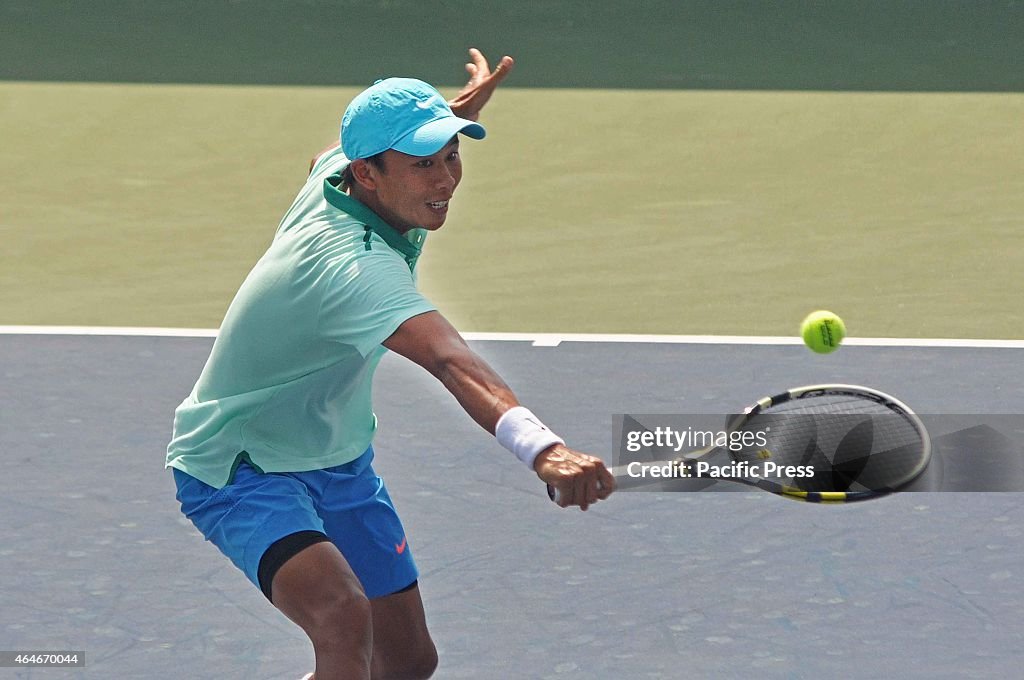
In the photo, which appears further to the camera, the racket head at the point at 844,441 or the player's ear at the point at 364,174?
the racket head at the point at 844,441

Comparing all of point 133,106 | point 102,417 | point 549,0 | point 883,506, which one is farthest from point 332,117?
point 883,506

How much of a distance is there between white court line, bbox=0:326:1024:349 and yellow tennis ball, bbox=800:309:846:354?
88.2 inches

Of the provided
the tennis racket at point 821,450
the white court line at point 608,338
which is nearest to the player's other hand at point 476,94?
the tennis racket at point 821,450

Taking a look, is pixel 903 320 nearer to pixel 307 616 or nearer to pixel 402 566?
pixel 402 566

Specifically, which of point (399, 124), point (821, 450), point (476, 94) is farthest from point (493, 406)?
point (821, 450)

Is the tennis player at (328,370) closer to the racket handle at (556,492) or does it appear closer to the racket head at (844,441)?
the racket handle at (556,492)

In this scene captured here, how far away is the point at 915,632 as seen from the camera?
5820mm

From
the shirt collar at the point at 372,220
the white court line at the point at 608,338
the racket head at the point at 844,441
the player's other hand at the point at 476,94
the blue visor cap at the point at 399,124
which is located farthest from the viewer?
the white court line at the point at 608,338

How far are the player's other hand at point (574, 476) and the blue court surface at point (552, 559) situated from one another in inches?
71.8

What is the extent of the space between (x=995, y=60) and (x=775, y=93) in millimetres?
2010

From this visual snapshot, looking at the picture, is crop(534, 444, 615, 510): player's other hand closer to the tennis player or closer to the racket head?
the tennis player

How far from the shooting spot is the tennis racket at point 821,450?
507 centimetres

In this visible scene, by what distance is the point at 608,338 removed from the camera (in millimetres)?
9586

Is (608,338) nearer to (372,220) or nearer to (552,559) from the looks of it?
(552,559)
